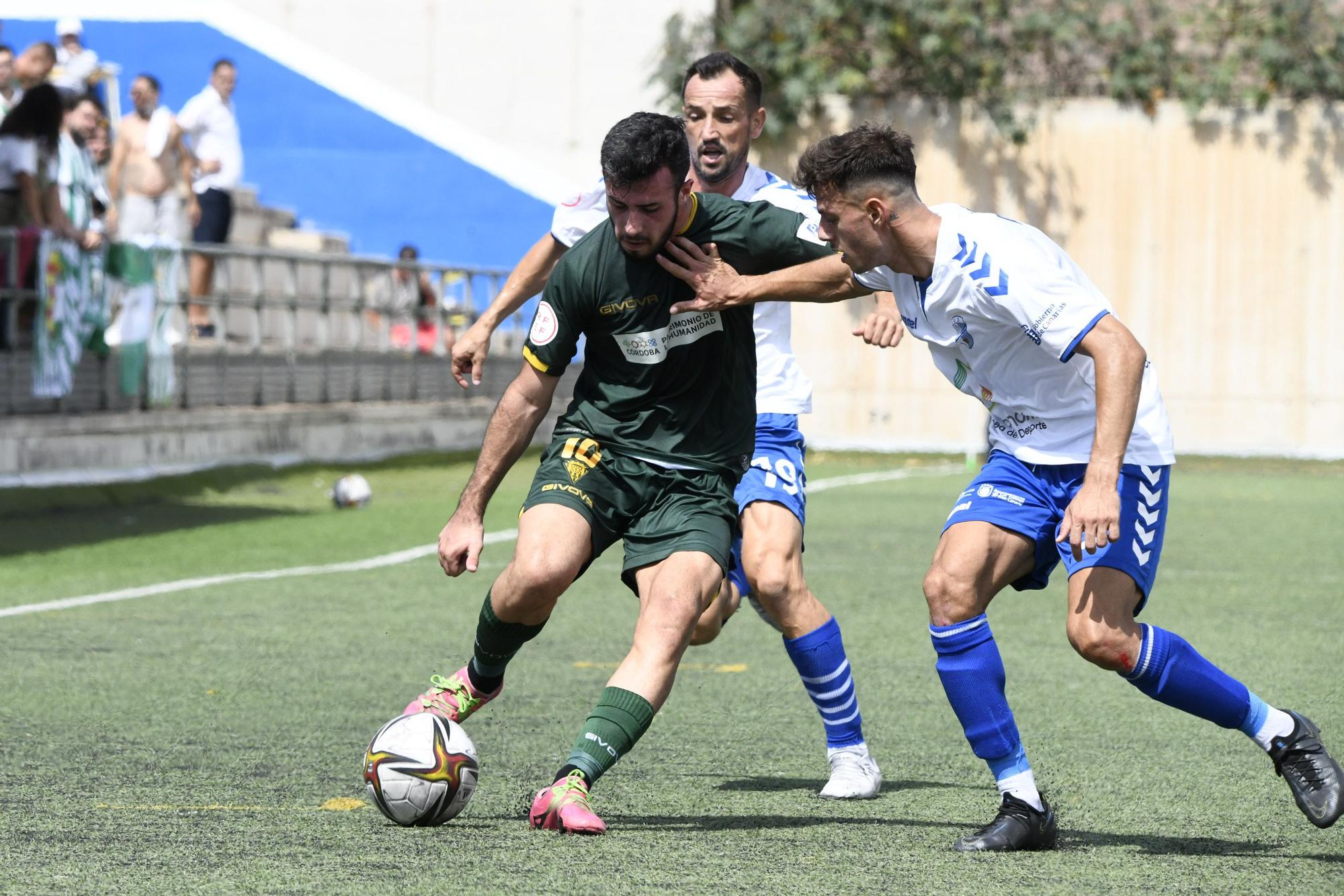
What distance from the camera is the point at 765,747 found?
255 inches

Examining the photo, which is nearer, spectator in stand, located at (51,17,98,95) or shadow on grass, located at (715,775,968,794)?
shadow on grass, located at (715,775,968,794)

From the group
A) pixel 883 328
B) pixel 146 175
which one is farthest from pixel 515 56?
pixel 883 328

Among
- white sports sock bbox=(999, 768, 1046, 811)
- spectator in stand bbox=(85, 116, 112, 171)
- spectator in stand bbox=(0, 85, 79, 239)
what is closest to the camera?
white sports sock bbox=(999, 768, 1046, 811)

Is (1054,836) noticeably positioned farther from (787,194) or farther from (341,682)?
(341,682)

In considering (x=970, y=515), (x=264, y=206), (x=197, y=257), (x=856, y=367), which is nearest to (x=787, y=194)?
(x=970, y=515)

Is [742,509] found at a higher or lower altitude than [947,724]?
higher

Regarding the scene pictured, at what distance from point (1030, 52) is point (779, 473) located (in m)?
18.1

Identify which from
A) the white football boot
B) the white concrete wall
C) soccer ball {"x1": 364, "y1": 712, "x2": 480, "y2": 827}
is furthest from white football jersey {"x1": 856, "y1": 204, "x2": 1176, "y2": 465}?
the white concrete wall

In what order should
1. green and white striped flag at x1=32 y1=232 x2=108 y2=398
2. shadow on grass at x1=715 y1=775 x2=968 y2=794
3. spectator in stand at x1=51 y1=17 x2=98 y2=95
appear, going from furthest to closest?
spectator in stand at x1=51 y1=17 x2=98 y2=95 → green and white striped flag at x1=32 y1=232 x2=108 y2=398 → shadow on grass at x1=715 y1=775 x2=968 y2=794

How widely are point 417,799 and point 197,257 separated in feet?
40.6

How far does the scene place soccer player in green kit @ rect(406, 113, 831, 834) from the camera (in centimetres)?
519

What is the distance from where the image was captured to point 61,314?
13.9 meters

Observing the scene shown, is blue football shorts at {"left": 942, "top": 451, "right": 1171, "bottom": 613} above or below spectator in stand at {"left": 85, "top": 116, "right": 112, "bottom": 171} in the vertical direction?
below

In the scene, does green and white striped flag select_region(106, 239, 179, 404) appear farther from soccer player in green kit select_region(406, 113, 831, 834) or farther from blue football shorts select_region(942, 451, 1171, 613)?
blue football shorts select_region(942, 451, 1171, 613)
